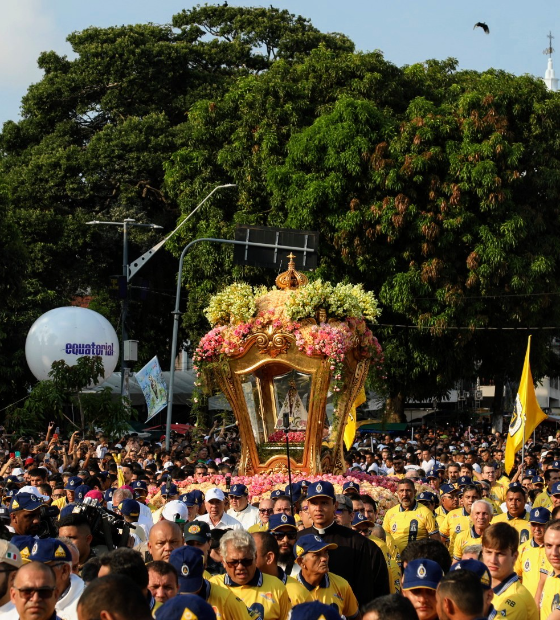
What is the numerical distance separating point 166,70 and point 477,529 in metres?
34.8

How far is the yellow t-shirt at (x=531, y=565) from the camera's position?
895 cm

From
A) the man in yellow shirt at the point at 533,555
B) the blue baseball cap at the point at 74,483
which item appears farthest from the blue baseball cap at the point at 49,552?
the blue baseball cap at the point at 74,483

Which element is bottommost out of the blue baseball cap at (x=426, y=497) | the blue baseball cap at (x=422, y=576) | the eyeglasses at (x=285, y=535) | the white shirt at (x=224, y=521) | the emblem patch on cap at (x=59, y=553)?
the white shirt at (x=224, y=521)

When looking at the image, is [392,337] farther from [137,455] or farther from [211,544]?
[211,544]

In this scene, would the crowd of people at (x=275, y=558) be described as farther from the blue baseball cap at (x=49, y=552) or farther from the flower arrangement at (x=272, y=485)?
the flower arrangement at (x=272, y=485)

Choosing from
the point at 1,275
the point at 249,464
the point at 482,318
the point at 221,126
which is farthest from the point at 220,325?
the point at 221,126

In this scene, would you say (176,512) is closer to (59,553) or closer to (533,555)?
(533,555)

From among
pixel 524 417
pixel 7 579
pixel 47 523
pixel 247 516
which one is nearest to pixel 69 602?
pixel 7 579

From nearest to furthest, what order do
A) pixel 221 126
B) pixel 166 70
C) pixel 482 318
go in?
pixel 482 318
pixel 221 126
pixel 166 70

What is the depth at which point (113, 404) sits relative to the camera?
25703 millimetres

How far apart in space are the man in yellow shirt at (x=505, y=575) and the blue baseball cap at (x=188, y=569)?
80.8 inches

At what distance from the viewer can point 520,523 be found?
37.2ft

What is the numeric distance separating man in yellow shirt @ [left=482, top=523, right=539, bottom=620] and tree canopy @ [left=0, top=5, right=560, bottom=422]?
2409cm

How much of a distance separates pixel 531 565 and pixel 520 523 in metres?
2.26
